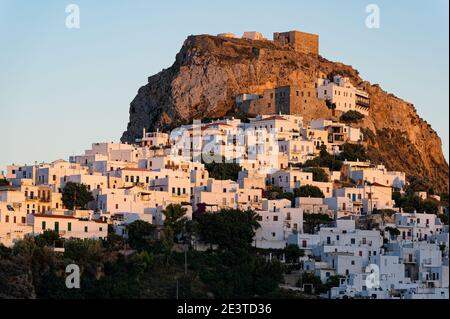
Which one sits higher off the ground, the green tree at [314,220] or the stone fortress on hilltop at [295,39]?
the stone fortress on hilltop at [295,39]

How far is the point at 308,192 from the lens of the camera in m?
65.1

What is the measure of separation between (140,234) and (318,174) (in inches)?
490

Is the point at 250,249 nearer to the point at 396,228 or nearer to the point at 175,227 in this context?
the point at 175,227

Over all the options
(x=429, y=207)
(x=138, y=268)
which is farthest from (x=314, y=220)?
(x=138, y=268)

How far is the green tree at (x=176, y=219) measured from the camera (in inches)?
2317

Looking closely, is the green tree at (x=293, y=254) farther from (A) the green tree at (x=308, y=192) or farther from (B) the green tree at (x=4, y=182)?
(B) the green tree at (x=4, y=182)

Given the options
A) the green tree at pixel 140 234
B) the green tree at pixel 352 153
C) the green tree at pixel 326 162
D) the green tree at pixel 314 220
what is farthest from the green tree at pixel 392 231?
the green tree at pixel 352 153

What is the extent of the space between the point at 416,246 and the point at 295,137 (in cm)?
1531

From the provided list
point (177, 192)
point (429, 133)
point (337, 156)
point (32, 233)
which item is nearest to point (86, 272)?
point (32, 233)

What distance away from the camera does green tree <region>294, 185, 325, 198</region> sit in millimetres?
64875

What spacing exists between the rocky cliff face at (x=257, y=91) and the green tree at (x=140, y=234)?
20.1 meters

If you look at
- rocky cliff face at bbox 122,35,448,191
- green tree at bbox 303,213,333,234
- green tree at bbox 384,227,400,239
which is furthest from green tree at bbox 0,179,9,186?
rocky cliff face at bbox 122,35,448,191

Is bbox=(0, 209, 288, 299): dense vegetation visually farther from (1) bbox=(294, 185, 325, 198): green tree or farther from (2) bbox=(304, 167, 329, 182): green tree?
(2) bbox=(304, 167, 329, 182): green tree

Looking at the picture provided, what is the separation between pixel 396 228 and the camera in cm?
6234
